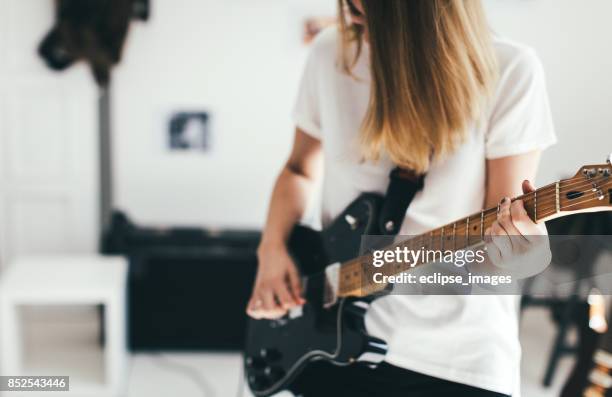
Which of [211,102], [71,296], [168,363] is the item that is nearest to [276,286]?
[71,296]

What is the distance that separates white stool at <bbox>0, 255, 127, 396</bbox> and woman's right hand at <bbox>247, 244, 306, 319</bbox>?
89cm

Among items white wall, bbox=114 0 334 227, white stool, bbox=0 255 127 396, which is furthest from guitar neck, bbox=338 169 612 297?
white wall, bbox=114 0 334 227

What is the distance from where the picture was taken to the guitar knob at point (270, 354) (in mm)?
1037

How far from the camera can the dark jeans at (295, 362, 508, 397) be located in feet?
2.58

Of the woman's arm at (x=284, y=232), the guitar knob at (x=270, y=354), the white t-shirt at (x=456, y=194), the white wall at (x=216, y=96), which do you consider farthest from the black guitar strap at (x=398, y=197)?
the white wall at (x=216, y=96)

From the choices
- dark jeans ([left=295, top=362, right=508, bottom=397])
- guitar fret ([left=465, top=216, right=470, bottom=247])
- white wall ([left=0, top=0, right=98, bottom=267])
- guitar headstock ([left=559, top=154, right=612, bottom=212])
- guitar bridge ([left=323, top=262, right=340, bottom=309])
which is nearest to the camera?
guitar headstock ([left=559, top=154, right=612, bottom=212])

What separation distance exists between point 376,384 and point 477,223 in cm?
30

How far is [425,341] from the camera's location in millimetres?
792

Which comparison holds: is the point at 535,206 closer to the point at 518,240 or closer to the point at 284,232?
the point at 518,240

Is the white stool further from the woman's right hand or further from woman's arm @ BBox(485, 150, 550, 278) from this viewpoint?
woman's arm @ BBox(485, 150, 550, 278)

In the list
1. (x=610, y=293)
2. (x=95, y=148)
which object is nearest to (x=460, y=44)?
(x=610, y=293)

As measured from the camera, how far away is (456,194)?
77 cm

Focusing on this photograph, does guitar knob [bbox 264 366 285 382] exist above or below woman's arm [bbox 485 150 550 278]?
below

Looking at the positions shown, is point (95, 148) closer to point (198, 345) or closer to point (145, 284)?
point (145, 284)
